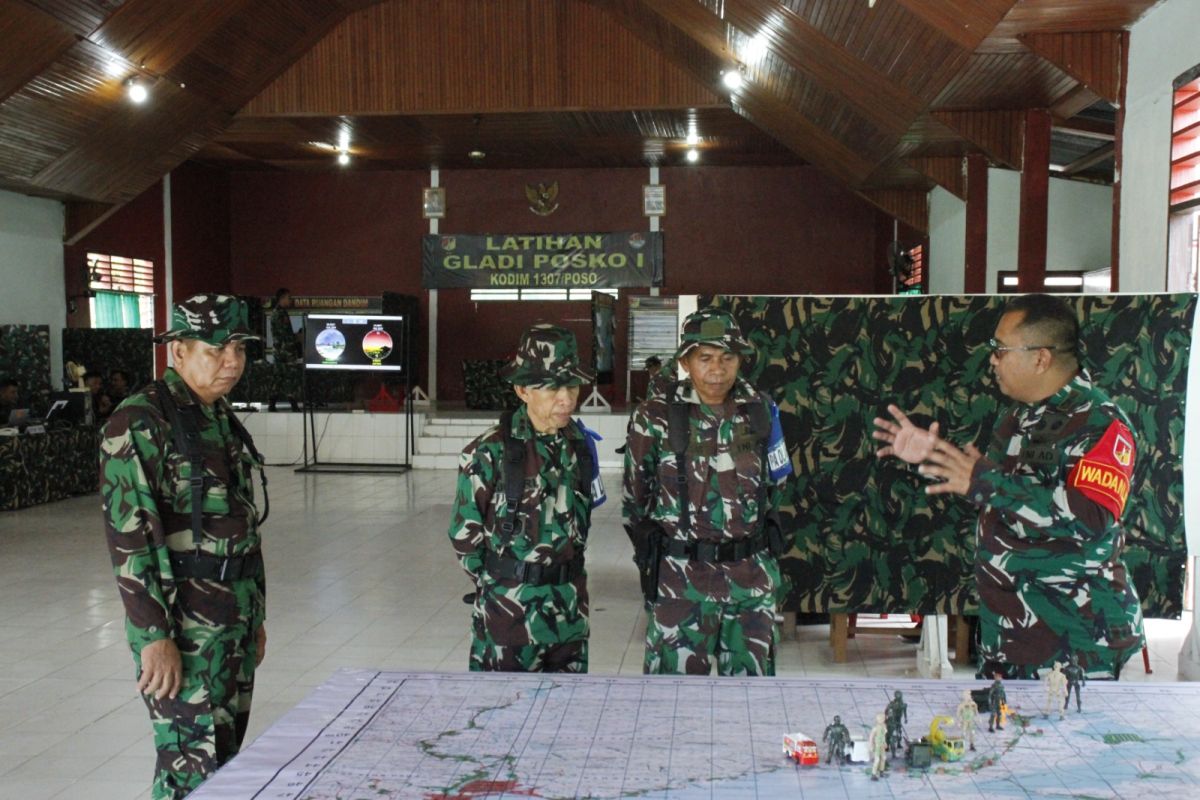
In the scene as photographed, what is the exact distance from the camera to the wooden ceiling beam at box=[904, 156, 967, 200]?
10.1m

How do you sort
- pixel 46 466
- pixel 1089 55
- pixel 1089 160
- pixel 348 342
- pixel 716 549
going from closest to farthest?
pixel 716 549
pixel 1089 55
pixel 1089 160
pixel 46 466
pixel 348 342

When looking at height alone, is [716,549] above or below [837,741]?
above

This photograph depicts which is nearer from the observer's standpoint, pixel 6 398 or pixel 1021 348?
pixel 1021 348

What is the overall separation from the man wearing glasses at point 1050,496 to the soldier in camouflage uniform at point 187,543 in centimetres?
174

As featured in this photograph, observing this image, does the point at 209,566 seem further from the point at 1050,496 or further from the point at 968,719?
the point at 1050,496

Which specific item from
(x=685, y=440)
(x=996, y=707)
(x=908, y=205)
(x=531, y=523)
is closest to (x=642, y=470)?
(x=685, y=440)

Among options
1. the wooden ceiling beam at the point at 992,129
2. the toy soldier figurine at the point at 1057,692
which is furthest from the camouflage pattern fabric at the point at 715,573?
the wooden ceiling beam at the point at 992,129

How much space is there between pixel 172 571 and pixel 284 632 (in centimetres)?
347

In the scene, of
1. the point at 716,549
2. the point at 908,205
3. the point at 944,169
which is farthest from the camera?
the point at 908,205

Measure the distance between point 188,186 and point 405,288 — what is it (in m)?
3.56

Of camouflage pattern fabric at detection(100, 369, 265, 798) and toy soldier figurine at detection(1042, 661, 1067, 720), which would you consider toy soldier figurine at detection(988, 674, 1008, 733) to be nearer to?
toy soldier figurine at detection(1042, 661, 1067, 720)

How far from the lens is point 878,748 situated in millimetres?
2037

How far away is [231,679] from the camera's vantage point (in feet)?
9.66

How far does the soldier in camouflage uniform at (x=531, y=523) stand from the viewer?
10.3 ft
